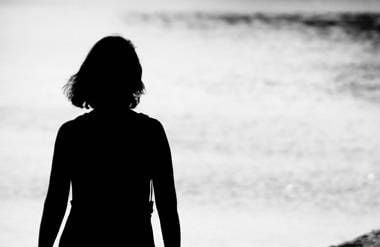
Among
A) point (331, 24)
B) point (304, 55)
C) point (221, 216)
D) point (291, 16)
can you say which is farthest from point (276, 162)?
point (291, 16)

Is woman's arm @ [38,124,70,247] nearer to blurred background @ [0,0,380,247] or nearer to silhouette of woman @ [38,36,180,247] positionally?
silhouette of woman @ [38,36,180,247]

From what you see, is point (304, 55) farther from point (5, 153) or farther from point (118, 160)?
point (118, 160)

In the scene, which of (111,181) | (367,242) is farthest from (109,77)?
(367,242)

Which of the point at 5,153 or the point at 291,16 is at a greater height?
the point at 291,16

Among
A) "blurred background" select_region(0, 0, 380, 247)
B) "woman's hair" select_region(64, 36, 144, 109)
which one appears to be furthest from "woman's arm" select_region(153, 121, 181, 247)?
"blurred background" select_region(0, 0, 380, 247)

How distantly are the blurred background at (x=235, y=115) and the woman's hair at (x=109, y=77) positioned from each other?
17.3ft

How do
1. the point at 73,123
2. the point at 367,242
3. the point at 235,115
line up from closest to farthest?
the point at 73,123, the point at 367,242, the point at 235,115

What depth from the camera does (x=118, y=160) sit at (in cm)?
253

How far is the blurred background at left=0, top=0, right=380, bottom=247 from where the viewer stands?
9078mm

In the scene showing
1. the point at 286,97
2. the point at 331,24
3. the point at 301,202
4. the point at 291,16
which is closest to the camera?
the point at 301,202

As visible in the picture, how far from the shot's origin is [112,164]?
252 cm

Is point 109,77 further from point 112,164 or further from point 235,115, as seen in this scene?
point 235,115

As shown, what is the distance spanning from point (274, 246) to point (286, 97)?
10.9 meters

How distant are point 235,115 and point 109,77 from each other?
13565mm
